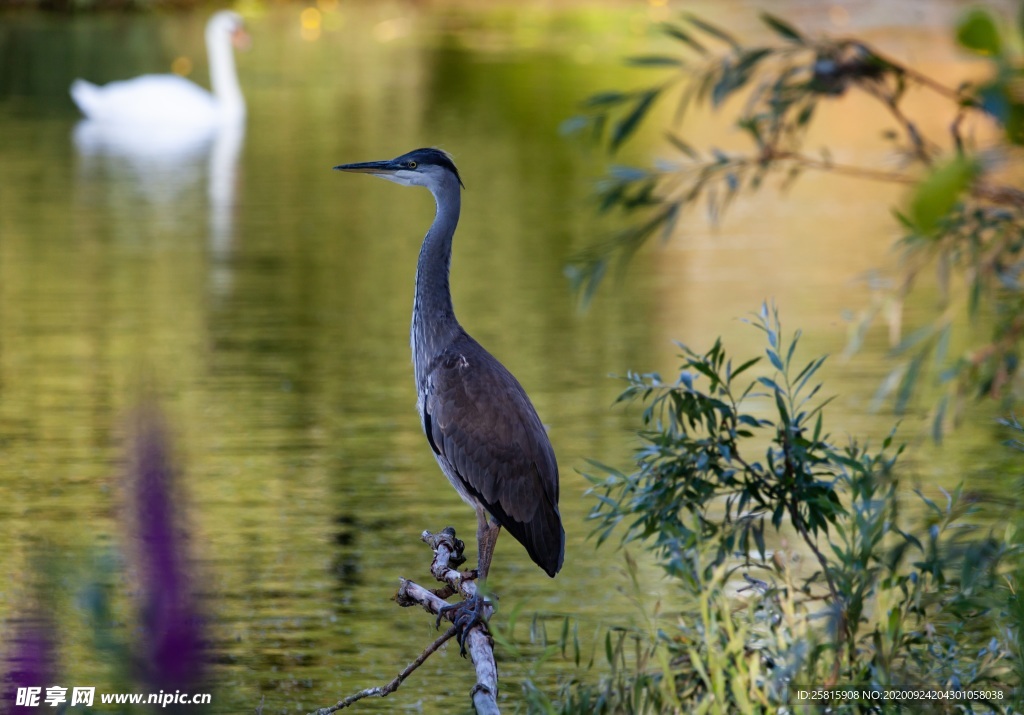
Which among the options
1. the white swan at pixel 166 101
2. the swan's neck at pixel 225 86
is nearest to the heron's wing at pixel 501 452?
the white swan at pixel 166 101

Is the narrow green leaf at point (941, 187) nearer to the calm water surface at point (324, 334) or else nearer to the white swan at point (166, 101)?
the calm water surface at point (324, 334)

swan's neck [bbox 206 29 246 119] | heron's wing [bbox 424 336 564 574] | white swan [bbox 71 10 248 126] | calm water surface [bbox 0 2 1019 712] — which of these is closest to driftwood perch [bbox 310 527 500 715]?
heron's wing [bbox 424 336 564 574]

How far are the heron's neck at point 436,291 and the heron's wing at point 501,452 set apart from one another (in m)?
0.20

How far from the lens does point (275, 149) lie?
22.8 meters

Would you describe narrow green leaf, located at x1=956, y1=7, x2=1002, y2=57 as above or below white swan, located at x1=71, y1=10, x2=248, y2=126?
above

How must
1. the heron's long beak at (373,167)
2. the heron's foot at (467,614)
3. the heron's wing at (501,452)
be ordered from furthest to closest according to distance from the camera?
1. the heron's long beak at (373,167)
2. the heron's wing at (501,452)
3. the heron's foot at (467,614)

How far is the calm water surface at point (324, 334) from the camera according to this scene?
23.0 ft

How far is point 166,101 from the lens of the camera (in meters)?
24.0

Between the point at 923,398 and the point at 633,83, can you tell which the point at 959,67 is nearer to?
the point at 633,83

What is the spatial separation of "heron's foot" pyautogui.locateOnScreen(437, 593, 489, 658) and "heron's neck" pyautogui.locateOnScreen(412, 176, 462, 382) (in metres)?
0.97

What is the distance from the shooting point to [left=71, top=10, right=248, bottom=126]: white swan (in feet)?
77.3

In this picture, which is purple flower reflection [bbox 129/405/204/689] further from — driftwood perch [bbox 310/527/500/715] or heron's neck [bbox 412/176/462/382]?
heron's neck [bbox 412/176/462/382]

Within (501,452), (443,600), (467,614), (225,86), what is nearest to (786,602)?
(467,614)

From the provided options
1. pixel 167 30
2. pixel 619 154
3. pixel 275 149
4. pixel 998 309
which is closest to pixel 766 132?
pixel 998 309
